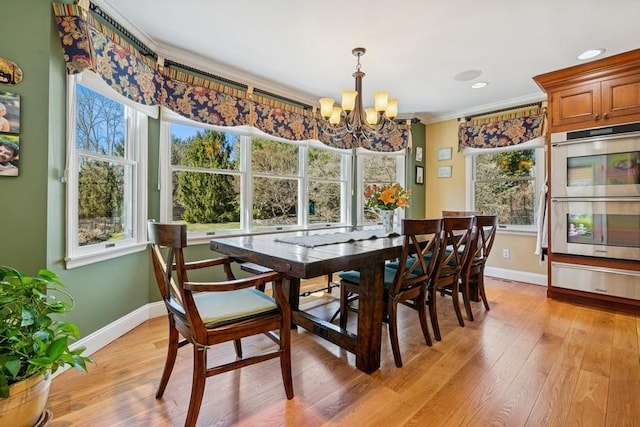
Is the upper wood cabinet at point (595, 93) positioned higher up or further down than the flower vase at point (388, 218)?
higher up

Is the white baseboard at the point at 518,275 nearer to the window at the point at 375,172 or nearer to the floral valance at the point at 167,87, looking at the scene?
the window at the point at 375,172

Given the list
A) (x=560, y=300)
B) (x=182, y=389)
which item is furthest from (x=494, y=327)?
(x=182, y=389)

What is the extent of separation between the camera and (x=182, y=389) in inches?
68.7

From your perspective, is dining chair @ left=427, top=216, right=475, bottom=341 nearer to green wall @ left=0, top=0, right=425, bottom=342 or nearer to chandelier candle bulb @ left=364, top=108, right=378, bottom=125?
chandelier candle bulb @ left=364, top=108, right=378, bottom=125

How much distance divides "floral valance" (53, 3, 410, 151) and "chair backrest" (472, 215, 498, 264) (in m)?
2.29

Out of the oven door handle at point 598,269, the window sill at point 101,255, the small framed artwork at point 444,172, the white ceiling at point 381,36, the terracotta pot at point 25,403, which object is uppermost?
the white ceiling at point 381,36

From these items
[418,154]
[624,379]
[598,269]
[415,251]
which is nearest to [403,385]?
[415,251]

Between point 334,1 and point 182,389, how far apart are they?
2.66m

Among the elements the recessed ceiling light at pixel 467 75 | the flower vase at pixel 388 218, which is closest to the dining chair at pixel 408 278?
the flower vase at pixel 388 218

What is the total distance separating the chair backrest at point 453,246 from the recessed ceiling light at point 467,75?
1.74 m

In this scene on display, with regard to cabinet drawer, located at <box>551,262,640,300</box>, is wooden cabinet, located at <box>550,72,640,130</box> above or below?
above

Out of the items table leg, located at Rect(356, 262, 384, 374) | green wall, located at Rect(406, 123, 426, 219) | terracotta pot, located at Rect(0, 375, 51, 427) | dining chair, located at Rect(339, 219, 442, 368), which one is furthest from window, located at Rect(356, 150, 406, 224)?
terracotta pot, located at Rect(0, 375, 51, 427)

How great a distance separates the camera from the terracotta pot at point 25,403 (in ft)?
3.96

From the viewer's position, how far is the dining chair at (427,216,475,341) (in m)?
2.29
